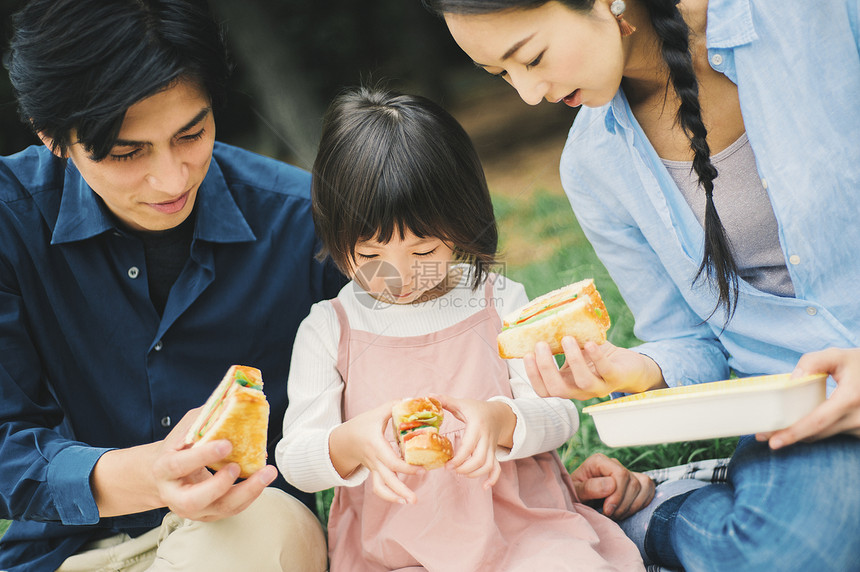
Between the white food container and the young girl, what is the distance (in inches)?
9.7

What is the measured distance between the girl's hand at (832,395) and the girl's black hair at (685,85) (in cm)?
32

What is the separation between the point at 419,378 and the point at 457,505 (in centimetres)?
28

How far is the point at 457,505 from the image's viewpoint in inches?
57.4

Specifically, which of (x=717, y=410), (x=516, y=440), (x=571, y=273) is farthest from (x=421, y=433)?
(x=571, y=273)

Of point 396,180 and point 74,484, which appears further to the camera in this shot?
point 396,180

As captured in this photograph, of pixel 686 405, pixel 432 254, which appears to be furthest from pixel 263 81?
pixel 686 405

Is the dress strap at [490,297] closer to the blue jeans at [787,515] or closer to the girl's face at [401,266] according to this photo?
the girl's face at [401,266]

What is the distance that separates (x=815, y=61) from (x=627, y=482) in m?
0.93

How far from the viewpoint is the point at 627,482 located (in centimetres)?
169

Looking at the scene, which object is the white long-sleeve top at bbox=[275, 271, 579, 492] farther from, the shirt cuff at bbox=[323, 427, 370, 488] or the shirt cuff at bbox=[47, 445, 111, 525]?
the shirt cuff at bbox=[47, 445, 111, 525]

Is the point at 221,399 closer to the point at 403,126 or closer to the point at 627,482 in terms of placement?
the point at 403,126

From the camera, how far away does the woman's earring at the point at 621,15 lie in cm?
136

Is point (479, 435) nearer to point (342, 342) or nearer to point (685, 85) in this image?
point (342, 342)

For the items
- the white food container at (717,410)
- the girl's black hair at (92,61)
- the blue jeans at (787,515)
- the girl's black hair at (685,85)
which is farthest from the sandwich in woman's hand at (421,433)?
the girl's black hair at (92,61)
